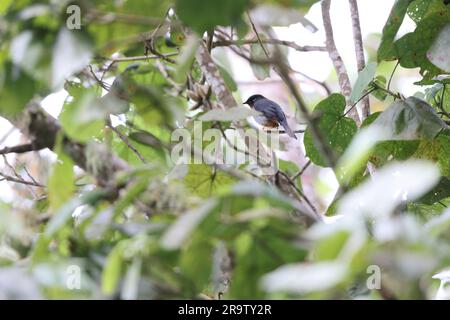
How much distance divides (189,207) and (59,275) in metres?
0.19

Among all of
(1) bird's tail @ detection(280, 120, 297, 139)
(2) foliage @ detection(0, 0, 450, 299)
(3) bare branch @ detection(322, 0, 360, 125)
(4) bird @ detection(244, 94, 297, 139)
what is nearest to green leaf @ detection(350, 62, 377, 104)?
(3) bare branch @ detection(322, 0, 360, 125)

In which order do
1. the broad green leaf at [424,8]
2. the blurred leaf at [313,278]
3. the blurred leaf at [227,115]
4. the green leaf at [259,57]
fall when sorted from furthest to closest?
the green leaf at [259,57]
the broad green leaf at [424,8]
the blurred leaf at [227,115]
the blurred leaf at [313,278]

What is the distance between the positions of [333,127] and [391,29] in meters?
0.30

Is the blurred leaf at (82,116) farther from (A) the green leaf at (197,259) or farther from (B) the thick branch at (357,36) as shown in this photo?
(B) the thick branch at (357,36)

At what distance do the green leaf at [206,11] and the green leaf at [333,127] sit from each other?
1.04 metres

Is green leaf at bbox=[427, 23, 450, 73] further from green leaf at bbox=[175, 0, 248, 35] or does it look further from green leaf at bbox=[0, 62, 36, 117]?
green leaf at bbox=[0, 62, 36, 117]

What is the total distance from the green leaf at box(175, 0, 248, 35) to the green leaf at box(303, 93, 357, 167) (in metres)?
1.04

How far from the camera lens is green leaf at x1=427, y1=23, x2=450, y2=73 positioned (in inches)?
59.9

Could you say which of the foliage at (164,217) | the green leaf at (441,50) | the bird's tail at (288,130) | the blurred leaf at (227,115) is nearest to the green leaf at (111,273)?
the foliage at (164,217)

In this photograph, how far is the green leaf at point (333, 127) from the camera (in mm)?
1809

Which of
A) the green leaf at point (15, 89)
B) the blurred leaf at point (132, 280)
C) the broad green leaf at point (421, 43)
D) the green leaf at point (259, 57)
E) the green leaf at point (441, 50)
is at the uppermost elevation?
the green leaf at point (259, 57)

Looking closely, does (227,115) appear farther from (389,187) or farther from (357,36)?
(357,36)

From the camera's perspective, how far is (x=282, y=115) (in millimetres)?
3389

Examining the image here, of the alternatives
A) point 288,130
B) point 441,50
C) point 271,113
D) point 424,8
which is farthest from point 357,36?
point 271,113
